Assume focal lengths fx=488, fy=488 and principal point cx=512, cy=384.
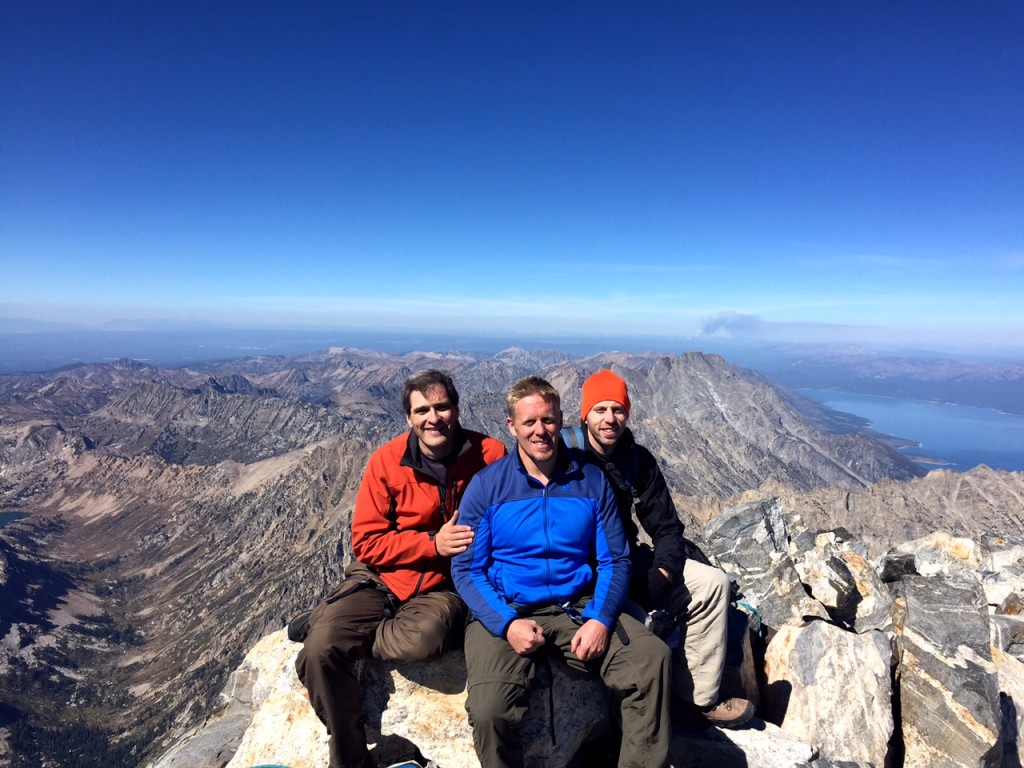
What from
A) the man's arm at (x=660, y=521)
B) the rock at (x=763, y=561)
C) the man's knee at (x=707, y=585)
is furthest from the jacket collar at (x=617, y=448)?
the rock at (x=763, y=561)

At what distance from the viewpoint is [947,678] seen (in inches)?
309

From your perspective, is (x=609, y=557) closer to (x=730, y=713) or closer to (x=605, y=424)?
(x=605, y=424)

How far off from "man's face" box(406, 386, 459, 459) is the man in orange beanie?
2.19m

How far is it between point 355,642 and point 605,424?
4.77 metres

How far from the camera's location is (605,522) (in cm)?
690

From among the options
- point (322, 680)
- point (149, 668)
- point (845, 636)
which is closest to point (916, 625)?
point (845, 636)

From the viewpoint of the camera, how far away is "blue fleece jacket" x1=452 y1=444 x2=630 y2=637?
6.73m

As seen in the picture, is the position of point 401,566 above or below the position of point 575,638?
above

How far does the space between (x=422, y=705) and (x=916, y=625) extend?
341 inches

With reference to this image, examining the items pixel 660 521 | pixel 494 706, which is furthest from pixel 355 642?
pixel 660 521

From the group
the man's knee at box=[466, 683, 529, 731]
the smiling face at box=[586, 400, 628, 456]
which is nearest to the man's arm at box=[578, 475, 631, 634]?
the smiling face at box=[586, 400, 628, 456]

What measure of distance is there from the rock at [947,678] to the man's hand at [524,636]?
655cm

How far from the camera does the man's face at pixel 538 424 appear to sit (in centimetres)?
670

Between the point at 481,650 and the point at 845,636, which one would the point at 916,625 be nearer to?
the point at 845,636
